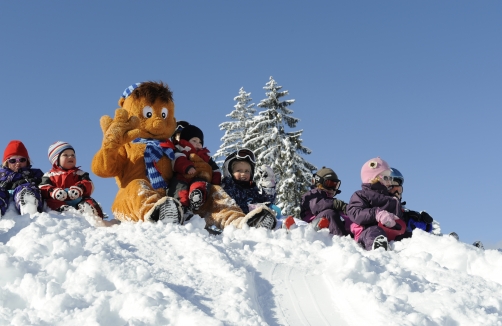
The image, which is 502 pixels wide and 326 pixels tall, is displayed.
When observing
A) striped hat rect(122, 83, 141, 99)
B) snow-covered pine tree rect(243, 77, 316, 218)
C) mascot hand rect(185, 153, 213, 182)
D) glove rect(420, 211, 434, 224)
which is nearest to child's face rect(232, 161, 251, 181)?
mascot hand rect(185, 153, 213, 182)

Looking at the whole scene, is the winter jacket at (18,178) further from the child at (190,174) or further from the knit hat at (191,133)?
the knit hat at (191,133)

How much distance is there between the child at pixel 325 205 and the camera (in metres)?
7.30

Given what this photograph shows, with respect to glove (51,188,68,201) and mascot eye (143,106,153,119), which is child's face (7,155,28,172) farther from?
mascot eye (143,106,153,119)

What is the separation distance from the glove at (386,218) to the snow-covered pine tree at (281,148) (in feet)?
36.5

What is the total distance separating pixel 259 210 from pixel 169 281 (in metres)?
2.14

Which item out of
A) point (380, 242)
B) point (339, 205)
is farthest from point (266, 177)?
point (380, 242)

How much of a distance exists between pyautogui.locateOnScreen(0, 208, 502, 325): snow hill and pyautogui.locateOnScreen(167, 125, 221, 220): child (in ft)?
4.09

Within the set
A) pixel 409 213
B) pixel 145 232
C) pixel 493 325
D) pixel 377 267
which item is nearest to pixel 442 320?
pixel 493 325

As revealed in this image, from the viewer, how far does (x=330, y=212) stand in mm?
7484

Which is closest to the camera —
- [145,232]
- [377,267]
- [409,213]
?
[377,267]

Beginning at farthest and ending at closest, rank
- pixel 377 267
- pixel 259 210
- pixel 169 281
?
pixel 259 210 < pixel 377 267 < pixel 169 281

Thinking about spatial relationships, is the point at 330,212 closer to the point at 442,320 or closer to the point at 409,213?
the point at 409,213

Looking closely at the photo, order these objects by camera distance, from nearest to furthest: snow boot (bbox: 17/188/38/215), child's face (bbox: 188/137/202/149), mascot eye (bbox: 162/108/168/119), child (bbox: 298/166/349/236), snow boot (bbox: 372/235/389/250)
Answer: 1. snow boot (bbox: 17/188/38/215)
2. snow boot (bbox: 372/235/389/250)
3. child (bbox: 298/166/349/236)
4. mascot eye (bbox: 162/108/168/119)
5. child's face (bbox: 188/137/202/149)

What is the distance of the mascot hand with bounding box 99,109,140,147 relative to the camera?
263 inches
